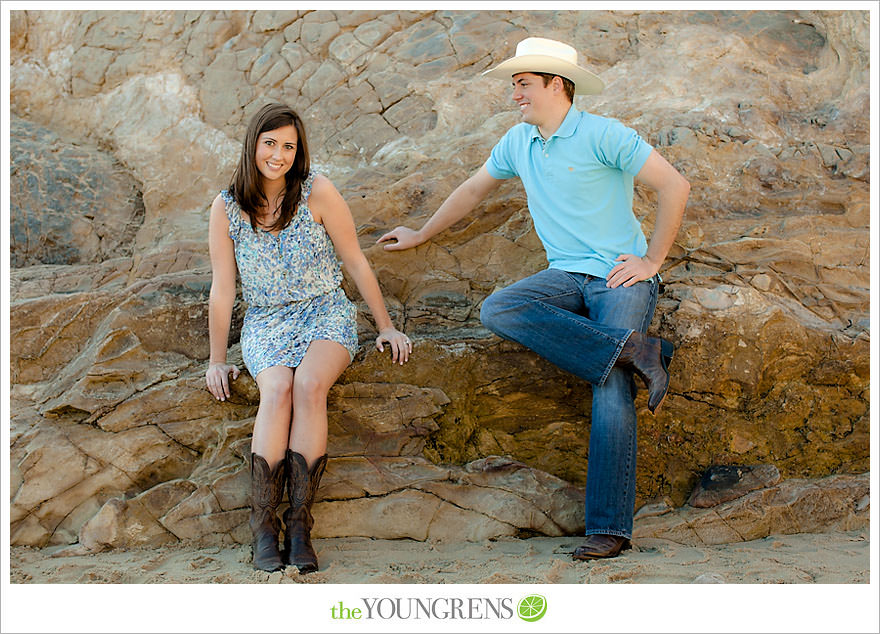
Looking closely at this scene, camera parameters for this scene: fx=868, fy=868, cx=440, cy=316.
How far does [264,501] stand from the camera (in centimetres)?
342

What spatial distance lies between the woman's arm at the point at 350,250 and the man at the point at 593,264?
1.46ft

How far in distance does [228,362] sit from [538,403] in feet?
4.78

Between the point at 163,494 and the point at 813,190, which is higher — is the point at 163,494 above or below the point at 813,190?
below

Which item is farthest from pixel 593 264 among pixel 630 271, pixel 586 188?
pixel 586 188

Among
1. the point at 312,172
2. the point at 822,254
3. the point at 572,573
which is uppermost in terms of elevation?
the point at 312,172

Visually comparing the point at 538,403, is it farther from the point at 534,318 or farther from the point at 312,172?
the point at 312,172

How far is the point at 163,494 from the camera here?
3770mm

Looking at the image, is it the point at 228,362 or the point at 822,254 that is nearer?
the point at 228,362

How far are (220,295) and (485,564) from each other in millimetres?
1606

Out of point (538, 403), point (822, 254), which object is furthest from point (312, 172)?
point (822, 254)

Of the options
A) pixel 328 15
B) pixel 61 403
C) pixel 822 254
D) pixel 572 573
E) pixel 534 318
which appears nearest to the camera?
pixel 572 573

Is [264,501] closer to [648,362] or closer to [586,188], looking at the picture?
[648,362]

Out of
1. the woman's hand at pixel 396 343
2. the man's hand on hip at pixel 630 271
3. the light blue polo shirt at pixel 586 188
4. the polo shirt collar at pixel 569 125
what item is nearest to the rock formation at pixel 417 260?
the woman's hand at pixel 396 343

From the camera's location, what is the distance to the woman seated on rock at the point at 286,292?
347 centimetres
